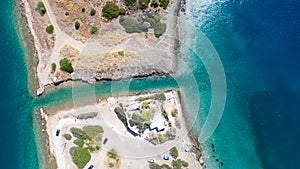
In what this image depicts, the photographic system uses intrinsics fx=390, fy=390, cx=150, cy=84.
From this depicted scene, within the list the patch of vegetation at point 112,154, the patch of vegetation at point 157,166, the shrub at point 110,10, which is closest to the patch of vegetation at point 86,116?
the patch of vegetation at point 112,154

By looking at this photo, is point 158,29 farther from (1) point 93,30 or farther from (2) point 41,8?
(2) point 41,8

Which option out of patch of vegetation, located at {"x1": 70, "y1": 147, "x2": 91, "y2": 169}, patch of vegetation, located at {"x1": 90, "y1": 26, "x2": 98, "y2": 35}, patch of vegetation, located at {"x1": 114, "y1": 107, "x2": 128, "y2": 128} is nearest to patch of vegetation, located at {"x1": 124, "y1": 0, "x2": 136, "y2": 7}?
patch of vegetation, located at {"x1": 90, "y1": 26, "x2": 98, "y2": 35}

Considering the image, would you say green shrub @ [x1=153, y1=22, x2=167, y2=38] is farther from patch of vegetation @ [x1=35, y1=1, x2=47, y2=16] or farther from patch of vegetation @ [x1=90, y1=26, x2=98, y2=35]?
patch of vegetation @ [x1=35, y1=1, x2=47, y2=16]

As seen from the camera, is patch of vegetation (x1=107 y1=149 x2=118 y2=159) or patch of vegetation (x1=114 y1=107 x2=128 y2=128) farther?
patch of vegetation (x1=107 y1=149 x2=118 y2=159)

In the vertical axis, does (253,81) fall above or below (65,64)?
below

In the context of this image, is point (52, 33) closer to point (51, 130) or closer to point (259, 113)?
point (51, 130)

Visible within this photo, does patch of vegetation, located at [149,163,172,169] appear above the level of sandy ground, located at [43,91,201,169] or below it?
below

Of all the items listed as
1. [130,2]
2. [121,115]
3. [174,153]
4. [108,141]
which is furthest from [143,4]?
[174,153]
